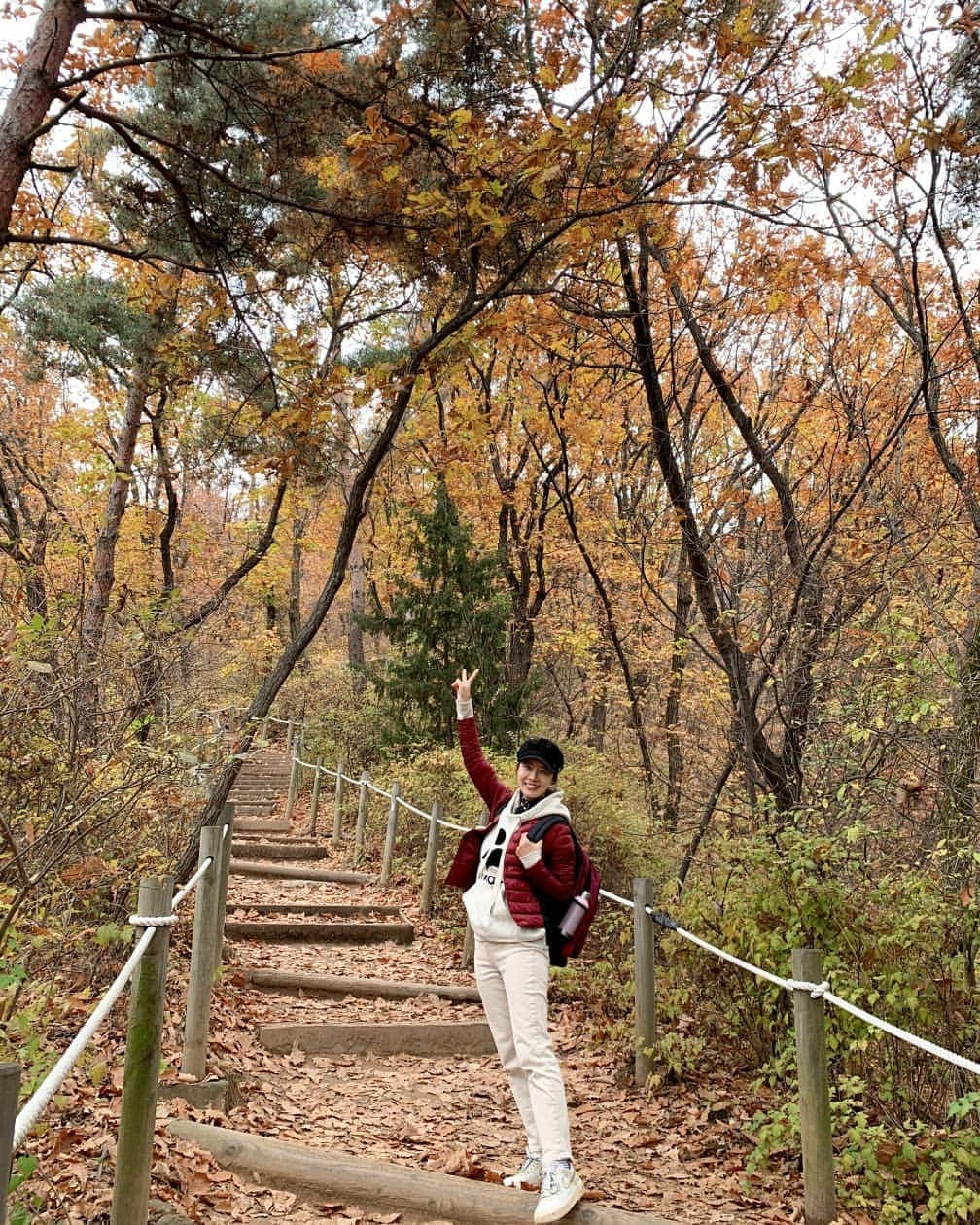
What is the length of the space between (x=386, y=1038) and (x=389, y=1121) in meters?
1.08

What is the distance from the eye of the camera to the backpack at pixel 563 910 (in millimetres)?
3975

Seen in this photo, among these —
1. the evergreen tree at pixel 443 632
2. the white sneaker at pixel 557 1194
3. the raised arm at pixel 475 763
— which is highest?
the evergreen tree at pixel 443 632

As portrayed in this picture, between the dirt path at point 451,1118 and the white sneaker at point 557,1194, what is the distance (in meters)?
0.53

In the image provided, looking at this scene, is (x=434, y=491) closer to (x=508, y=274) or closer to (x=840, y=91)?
(x=508, y=274)

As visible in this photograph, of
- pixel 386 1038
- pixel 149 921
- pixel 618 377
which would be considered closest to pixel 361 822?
pixel 386 1038

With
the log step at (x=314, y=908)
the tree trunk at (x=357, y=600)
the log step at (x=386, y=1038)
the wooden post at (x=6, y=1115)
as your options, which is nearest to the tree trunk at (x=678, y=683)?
the log step at (x=314, y=908)

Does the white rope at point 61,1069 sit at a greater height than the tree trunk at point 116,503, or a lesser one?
lesser

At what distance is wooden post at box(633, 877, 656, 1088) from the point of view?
17.3 ft

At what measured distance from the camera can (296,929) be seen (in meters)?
8.10

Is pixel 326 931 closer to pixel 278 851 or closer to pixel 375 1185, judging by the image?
pixel 278 851

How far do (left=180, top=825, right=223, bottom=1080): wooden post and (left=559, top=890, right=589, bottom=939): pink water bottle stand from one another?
2070 mm

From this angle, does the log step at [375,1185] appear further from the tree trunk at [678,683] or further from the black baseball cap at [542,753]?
the tree trunk at [678,683]

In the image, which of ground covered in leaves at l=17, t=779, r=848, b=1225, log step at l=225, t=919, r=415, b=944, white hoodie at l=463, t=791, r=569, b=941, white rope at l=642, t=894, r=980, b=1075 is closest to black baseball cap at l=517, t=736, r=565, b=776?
white hoodie at l=463, t=791, r=569, b=941

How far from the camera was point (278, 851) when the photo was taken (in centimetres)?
1186
